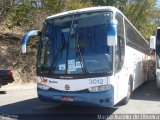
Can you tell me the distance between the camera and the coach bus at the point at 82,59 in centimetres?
938

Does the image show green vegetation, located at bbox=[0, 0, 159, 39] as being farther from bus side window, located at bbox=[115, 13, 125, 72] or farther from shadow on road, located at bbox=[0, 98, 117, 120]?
bus side window, located at bbox=[115, 13, 125, 72]

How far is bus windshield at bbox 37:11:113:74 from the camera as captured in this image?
9.55m

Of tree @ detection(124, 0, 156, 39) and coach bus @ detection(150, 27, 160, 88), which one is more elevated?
tree @ detection(124, 0, 156, 39)

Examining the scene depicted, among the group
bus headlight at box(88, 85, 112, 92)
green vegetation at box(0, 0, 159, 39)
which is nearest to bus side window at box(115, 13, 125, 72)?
bus headlight at box(88, 85, 112, 92)

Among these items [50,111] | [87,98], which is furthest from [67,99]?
[50,111]

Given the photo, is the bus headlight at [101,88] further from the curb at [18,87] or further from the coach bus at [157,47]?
the curb at [18,87]

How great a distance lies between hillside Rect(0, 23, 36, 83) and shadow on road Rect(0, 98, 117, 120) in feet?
27.3

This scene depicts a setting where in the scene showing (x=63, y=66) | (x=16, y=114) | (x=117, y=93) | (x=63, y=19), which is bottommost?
(x=16, y=114)

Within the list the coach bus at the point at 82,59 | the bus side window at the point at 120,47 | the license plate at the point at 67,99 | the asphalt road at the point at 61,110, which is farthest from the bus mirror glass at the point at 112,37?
the asphalt road at the point at 61,110

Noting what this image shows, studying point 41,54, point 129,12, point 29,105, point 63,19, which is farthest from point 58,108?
point 129,12

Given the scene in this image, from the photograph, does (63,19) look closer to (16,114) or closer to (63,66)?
(63,66)

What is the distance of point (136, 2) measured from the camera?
116ft

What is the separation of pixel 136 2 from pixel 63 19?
2623cm

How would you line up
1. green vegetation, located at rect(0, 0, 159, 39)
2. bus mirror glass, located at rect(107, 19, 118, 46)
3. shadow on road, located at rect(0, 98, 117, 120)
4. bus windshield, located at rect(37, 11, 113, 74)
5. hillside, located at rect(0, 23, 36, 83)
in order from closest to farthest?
bus mirror glass, located at rect(107, 19, 118, 46), bus windshield, located at rect(37, 11, 113, 74), shadow on road, located at rect(0, 98, 117, 120), hillside, located at rect(0, 23, 36, 83), green vegetation, located at rect(0, 0, 159, 39)
